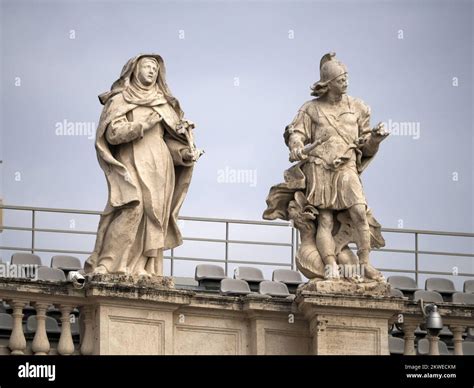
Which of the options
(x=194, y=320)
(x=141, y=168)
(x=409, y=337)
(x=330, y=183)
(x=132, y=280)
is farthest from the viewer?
(x=409, y=337)

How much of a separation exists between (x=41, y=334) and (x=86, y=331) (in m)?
0.60

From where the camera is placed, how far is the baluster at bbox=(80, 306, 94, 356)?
A: 2919cm

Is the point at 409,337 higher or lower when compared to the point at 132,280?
lower

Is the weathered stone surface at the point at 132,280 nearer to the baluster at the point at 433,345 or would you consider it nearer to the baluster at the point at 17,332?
the baluster at the point at 17,332

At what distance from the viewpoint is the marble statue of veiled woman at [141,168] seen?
29500 millimetres

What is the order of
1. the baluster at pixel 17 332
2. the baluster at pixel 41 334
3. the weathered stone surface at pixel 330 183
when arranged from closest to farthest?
the baluster at pixel 17 332 < the baluster at pixel 41 334 < the weathered stone surface at pixel 330 183

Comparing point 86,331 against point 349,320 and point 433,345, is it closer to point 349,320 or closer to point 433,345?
point 349,320

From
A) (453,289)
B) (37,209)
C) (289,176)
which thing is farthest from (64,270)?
(453,289)

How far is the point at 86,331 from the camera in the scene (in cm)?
2938

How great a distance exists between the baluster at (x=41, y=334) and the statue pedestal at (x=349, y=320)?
327 cm

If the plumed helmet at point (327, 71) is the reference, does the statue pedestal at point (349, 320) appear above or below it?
below

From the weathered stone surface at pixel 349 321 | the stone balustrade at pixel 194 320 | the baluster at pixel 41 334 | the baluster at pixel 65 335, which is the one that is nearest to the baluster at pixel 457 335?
the stone balustrade at pixel 194 320

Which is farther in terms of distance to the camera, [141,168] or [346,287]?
[346,287]

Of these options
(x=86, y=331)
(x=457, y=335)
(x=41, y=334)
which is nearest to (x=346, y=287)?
(x=457, y=335)
